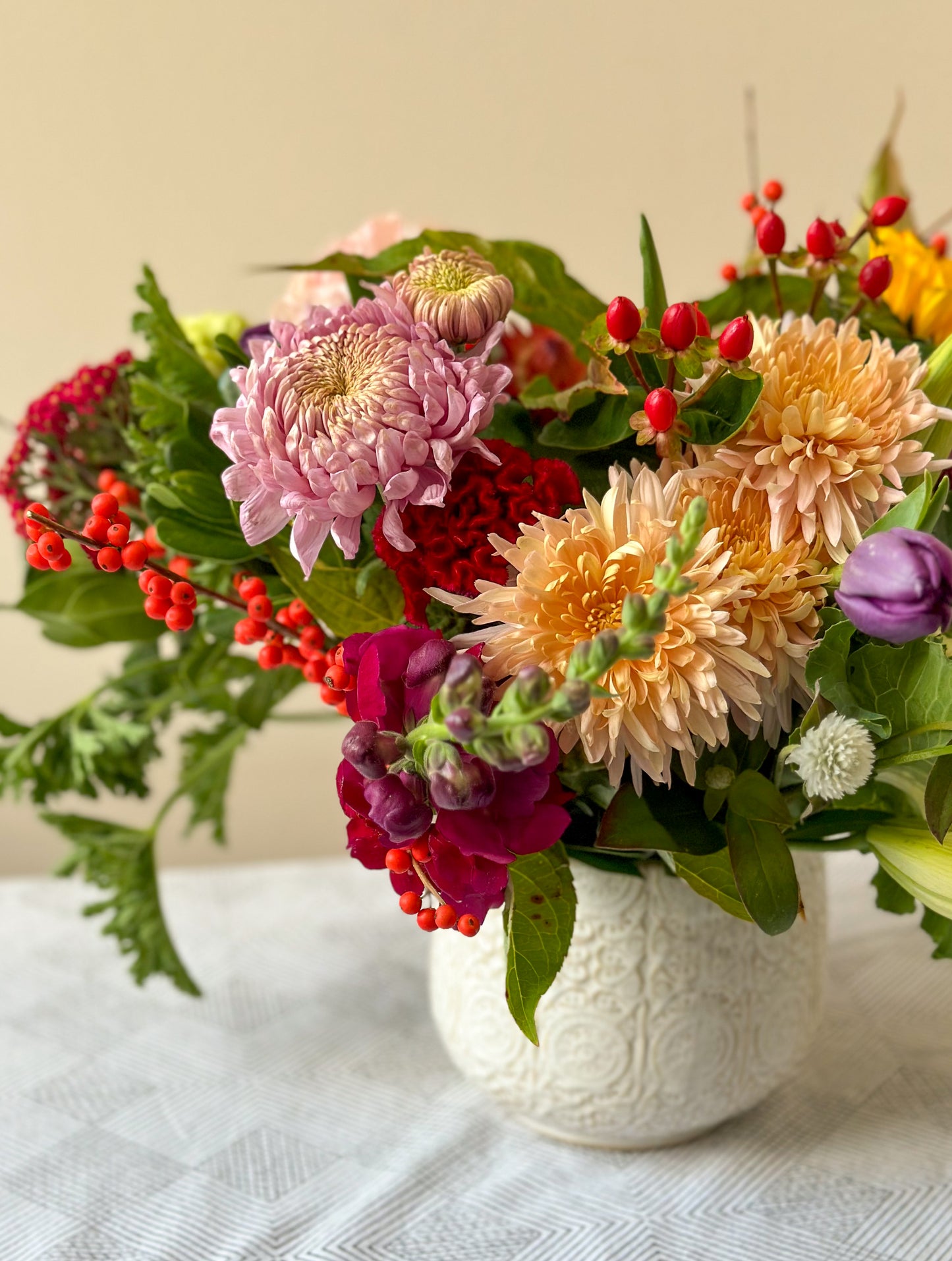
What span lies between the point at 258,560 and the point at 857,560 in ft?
0.82

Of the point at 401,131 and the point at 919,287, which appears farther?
the point at 401,131

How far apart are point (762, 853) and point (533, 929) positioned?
0.08 meters

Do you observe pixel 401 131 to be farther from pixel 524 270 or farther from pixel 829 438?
pixel 829 438

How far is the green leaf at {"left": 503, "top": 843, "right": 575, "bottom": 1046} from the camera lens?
37 centimetres

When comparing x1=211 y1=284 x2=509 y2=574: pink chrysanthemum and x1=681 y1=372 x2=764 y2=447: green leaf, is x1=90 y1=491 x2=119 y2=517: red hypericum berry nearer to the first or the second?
x1=211 y1=284 x2=509 y2=574: pink chrysanthemum

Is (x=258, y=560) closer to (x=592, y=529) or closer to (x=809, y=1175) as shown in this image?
(x=592, y=529)

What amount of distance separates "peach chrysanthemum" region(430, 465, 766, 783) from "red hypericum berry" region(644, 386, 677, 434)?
0.02m

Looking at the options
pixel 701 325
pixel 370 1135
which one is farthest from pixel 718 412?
pixel 370 1135

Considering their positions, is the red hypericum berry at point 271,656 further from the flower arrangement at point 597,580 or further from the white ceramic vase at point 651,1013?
the white ceramic vase at point 651,1013

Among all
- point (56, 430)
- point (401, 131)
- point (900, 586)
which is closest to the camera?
point (900, 586)

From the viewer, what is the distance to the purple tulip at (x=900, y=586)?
30cm

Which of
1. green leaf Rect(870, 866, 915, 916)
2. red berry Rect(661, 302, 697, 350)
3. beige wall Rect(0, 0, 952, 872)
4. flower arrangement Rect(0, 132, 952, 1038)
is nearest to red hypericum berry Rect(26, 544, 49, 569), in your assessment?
flower arrangement Rect(0, 132, 952, 1038)

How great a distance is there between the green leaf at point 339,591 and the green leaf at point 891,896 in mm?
210

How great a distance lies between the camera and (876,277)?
16.5 inches
